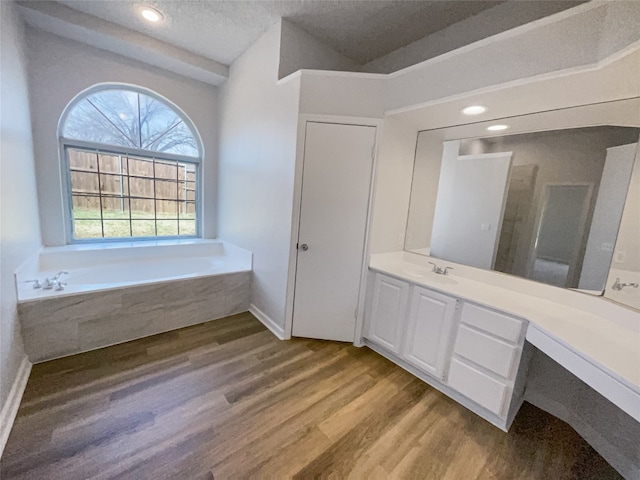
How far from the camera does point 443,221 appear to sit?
236cm

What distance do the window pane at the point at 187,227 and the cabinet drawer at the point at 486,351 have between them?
3526 millimetres

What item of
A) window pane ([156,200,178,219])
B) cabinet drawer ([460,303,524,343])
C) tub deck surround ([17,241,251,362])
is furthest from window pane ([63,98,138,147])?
cabinet drawer ([460,303,524,343])

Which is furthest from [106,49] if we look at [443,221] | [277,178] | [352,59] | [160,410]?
[443,221]

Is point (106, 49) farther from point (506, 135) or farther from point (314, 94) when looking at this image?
point (506, 135)

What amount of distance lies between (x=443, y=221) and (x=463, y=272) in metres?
0.49

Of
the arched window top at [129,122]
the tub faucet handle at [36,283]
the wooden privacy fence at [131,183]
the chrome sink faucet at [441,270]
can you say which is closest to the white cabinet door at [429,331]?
the chrome sink faucet at [441,270]

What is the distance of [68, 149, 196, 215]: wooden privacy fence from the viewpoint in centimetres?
287

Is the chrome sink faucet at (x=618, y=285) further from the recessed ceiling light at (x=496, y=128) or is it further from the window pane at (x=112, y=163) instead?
the window pane at (x=112, y=163)

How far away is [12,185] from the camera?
5.68ft

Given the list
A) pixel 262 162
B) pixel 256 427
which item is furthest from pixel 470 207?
pixel 256 427

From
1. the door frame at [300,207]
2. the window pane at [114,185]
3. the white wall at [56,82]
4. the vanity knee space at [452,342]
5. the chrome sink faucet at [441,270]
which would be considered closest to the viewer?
the vanity knee space at [452,342]

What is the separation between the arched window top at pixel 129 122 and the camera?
2777 mm

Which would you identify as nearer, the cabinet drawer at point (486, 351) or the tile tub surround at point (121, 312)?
the cabinet drawer at point (486, 351)

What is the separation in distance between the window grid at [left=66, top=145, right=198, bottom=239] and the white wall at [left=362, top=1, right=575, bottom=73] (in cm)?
283
